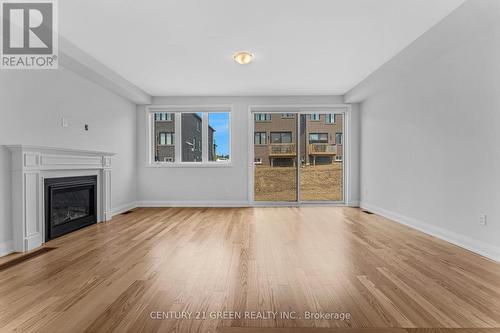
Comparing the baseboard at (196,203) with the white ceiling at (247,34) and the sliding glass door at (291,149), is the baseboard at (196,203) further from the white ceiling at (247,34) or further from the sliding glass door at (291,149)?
the white ceiling at (247,34)

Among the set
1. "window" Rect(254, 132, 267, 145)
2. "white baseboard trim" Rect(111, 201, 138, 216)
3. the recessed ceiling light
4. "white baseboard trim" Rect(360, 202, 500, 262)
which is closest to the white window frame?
"window" Rect(254, 132, 267, 145)

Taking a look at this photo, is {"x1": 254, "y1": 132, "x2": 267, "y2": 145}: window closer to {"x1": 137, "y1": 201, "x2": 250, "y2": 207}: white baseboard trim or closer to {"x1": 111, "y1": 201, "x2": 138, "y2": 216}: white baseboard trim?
{"x1": 137, "y1": 201, "x2": 250, "y2": 207}: white baseboard trim

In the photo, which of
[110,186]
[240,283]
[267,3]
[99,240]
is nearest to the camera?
[240,283]

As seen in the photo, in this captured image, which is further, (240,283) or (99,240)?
(99,240)

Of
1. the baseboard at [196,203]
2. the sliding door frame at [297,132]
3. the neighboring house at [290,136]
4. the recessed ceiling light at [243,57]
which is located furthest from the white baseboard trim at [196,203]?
the recessed ceiling light at [243,57]

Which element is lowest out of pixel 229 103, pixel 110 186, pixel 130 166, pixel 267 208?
pixel 267 208

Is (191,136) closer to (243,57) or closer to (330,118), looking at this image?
(243,57)

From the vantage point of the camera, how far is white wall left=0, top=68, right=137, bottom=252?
112 inches

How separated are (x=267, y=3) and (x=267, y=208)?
A: 408 cm

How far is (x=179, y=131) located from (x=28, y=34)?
3.38 metres

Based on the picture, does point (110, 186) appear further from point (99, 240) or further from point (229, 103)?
point (229, 103)

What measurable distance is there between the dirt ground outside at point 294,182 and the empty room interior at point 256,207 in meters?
0.57

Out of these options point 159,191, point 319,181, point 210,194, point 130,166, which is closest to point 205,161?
point 210,194

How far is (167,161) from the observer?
241 inches
